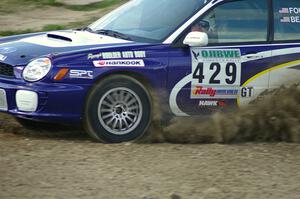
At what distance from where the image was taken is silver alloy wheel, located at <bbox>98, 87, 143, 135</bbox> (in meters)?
6.74

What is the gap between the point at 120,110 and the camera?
6785 millimetres

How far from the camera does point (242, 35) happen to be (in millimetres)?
7297

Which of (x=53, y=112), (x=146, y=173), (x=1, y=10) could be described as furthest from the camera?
(x=1, y=10)

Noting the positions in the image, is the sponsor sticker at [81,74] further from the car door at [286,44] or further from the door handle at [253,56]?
the car door at [286,44]

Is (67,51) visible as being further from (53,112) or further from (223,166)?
(223,166)

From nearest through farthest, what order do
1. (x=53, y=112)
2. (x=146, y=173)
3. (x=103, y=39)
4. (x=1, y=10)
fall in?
(x=146, y=173) → (x=53, y=112) → (x=103, y=39) → (x=1, y=10)

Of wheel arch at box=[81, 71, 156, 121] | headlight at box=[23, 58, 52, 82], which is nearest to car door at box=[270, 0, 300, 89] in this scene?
wheel arch at box=[81, 71, 156, 121]

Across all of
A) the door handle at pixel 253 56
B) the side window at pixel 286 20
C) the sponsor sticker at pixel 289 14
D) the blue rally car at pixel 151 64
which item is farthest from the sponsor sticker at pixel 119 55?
the sponsor sticker at pixel 289 14

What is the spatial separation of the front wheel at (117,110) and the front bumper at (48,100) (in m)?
0.13

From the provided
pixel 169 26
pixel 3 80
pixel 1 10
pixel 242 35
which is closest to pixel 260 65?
pixel 242 35

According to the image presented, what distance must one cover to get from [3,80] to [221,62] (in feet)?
7.66

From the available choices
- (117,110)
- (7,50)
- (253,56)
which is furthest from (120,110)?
(253,56)

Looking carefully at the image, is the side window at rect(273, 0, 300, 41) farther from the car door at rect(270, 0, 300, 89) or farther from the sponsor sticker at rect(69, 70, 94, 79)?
the sponsor sticker at rect(69, 70, 94, 79)

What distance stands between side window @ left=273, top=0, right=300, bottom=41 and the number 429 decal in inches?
26.5
